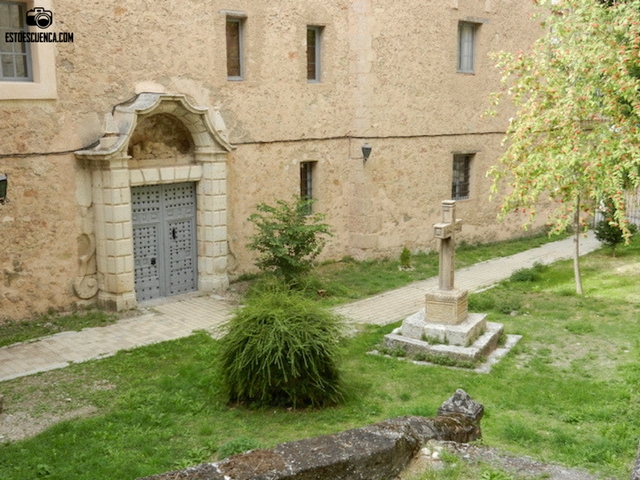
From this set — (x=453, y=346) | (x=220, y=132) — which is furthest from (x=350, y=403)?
(x=220, y=132)

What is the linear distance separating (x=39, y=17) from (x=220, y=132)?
3.64 meters

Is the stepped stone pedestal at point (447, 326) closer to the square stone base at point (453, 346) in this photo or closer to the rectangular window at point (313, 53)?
the square stone base at point (453, 346)

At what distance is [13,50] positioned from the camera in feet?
34.5

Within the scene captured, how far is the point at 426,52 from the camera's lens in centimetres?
1599

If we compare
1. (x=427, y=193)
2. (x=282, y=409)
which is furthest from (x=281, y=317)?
(x=427, y=193)

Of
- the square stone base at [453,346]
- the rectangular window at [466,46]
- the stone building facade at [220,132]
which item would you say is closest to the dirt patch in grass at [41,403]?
the stone building facade at [220,132]

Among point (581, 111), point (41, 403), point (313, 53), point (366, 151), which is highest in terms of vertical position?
point (313, 53)

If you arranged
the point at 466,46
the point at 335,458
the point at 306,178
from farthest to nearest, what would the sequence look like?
the point at 466,46, the point at 306,178, the point at 335,458

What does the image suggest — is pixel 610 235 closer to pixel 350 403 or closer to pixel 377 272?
pixel 377 272

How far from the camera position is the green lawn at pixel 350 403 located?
6.31 metres

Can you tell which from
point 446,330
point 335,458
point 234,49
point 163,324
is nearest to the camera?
point 335,458

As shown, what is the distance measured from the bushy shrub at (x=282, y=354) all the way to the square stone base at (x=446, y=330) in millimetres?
2292

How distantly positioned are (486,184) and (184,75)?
9182 mm

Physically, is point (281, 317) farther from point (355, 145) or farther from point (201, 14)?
point (355, 145)
